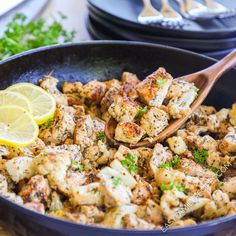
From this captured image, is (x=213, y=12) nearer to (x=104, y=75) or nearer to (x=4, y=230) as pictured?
(x=104, y=75)

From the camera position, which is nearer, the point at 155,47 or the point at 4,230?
the point at 4,230

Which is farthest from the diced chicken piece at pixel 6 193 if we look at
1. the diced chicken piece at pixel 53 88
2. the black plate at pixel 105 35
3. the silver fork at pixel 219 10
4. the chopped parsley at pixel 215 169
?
the silver fork at pixel 219 10

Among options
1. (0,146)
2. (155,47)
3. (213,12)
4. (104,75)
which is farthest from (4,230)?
(213,12)

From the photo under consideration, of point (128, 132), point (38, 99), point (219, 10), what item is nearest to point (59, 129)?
point (38, 99)

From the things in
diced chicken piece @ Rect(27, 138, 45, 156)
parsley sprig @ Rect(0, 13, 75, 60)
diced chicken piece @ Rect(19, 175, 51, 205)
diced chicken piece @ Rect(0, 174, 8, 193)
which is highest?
diced chicken piece @ Rect(19, 175, 51, 205)

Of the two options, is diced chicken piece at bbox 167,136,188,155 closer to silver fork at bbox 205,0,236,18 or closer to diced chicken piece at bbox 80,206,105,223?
diced chicken piece at bbox 80,206,105,223

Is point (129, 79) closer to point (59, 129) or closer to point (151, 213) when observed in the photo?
point (59, 129)

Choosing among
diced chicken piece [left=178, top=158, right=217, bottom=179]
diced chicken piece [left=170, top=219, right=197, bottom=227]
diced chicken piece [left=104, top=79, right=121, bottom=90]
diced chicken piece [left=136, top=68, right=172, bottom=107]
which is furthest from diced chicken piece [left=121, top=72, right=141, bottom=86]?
diced chicken piece [left=170, top=219, right=197, bottom=227]
